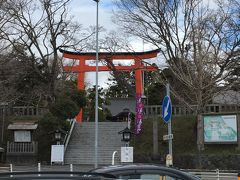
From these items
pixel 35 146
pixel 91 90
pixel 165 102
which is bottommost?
Answer: pixel 35 146

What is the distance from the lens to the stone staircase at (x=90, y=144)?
34.3m

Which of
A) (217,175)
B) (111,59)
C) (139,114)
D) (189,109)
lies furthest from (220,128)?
(111,59)

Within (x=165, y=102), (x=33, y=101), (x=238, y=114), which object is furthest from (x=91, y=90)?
(x=165, y=102)

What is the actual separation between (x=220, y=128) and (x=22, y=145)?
636 inches

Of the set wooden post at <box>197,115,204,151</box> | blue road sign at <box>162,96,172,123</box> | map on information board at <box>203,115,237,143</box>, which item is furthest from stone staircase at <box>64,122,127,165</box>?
blue road sign at <box>162,96,172,123</box>

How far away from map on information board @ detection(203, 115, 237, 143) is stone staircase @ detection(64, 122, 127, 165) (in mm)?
7061

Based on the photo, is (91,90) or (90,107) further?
(91,90)

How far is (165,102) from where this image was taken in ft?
38.8

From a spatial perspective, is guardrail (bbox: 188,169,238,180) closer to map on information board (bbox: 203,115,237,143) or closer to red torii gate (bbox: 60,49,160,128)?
map on information board (bbox: 203,115,237,143)

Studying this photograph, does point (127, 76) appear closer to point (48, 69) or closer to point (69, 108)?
point (48, 69)

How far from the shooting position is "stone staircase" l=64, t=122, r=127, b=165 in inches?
1352

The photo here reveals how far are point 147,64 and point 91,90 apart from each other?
18667 mm

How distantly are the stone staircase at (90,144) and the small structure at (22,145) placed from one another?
9.93 ft

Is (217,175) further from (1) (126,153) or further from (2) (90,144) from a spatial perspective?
(2) (90,144)
